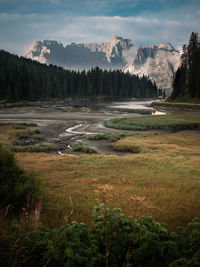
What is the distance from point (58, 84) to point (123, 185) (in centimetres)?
14197

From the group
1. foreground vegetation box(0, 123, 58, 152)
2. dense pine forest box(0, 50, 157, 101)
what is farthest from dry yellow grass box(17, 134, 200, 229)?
dense pine forest box(0, 50, 157, 101)

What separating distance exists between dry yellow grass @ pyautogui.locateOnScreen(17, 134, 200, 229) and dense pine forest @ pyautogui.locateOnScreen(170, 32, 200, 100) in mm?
62402

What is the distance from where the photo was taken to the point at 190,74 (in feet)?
247

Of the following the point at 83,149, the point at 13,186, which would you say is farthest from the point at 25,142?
the point at 13,186

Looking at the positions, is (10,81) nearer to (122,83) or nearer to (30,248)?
(122,83)

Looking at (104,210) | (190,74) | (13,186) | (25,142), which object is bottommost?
(25,142)

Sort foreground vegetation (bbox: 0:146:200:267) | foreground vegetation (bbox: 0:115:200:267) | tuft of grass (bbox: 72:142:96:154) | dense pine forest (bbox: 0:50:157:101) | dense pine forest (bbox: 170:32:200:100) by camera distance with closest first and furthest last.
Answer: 1. foreground vegetation (bbox: 0:146:200:267)
2. foreground vegetation (bbox: 0:115:200:267)
3. tuft of grass (bbox: 72:142:96:154)
4. dense pine forest (bbox: 170:32:200:100)
5. dense pine forest (bbox: 0:50:157:101)

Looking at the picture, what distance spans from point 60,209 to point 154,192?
4.00 meters

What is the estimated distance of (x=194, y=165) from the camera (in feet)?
45.5

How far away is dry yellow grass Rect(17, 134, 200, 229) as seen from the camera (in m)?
7.56

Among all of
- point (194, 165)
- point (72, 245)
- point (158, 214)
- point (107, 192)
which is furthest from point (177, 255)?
point (194, 165)

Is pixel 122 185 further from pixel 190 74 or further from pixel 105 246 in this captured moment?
pixel 190 74

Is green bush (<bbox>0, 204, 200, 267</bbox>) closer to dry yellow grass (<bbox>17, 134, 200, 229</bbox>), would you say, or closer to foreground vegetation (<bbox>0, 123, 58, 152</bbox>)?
dry yellow grass (<bbox>17, 134, 200, 229</bbox>)

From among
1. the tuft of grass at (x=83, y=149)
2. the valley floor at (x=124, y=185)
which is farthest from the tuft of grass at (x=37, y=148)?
the valley floor at (x=124, y=185)
